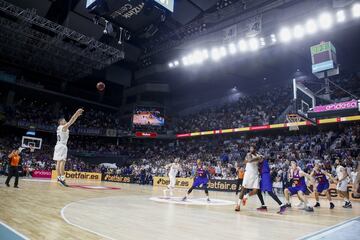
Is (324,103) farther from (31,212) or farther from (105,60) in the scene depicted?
(105,60)

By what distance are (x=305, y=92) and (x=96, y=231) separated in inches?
611

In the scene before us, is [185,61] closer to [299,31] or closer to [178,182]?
[299,31]

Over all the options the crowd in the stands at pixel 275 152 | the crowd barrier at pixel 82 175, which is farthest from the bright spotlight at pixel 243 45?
the crowd barrier at pixel 82 175

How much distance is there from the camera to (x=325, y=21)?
19.3 metres

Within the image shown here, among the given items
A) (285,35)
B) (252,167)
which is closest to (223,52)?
(285,35)

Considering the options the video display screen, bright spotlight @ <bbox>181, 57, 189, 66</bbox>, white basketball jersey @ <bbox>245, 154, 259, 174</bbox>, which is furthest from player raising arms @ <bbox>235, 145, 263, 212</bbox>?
the video display screen

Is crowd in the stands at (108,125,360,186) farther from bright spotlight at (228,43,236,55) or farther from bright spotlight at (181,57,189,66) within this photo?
bright spotlight at (181,57,189,66)

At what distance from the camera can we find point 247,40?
907 inches

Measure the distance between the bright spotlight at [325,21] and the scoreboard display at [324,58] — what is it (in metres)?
2.97

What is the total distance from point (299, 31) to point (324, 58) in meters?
4.73

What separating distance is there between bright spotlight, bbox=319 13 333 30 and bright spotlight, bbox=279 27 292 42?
226 cm

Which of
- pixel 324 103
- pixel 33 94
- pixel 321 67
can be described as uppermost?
pixel 33 94

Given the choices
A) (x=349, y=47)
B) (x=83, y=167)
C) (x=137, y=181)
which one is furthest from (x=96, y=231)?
(x=83, y=167)

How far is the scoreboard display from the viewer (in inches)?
648
